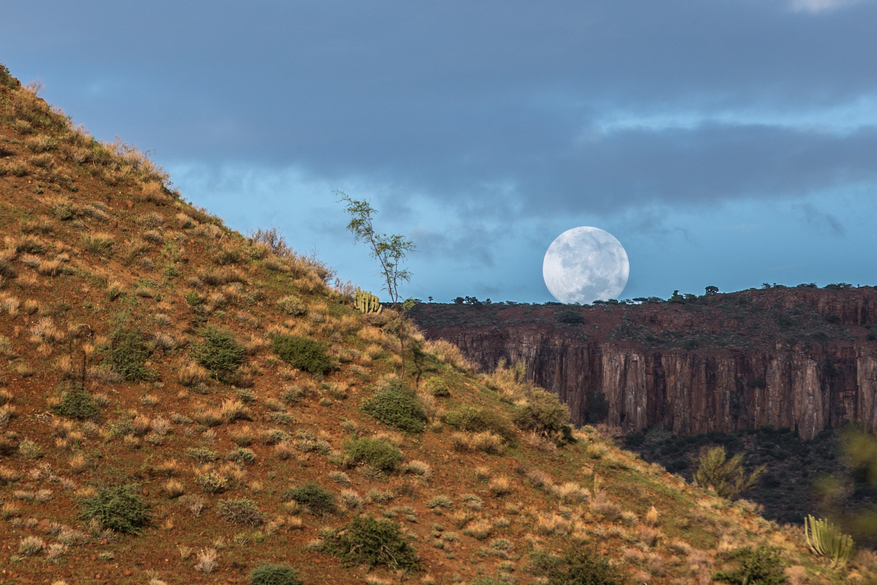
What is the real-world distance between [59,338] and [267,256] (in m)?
12.0

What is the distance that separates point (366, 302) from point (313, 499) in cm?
1535

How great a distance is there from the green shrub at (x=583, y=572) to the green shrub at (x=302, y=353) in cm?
1074

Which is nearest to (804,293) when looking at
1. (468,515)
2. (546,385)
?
(546,385)

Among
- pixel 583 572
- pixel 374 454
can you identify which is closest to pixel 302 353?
pixel 374 454

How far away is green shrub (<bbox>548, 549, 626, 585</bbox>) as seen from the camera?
16438mm

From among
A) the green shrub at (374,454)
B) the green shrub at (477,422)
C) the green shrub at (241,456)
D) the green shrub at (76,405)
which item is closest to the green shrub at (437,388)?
the green shrub at (477,422)

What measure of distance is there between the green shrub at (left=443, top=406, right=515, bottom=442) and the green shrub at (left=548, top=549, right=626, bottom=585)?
724cm

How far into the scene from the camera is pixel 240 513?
15.6 metres

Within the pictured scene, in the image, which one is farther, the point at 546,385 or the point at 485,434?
the point at 546,385

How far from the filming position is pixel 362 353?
1045 inches

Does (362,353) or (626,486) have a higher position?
(362,353)

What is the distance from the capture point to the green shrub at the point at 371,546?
50.5 feet

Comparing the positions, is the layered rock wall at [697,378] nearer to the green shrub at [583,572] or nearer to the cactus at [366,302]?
the cactus at [366,302]

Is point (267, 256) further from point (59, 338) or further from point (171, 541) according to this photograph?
point (171, 541)
